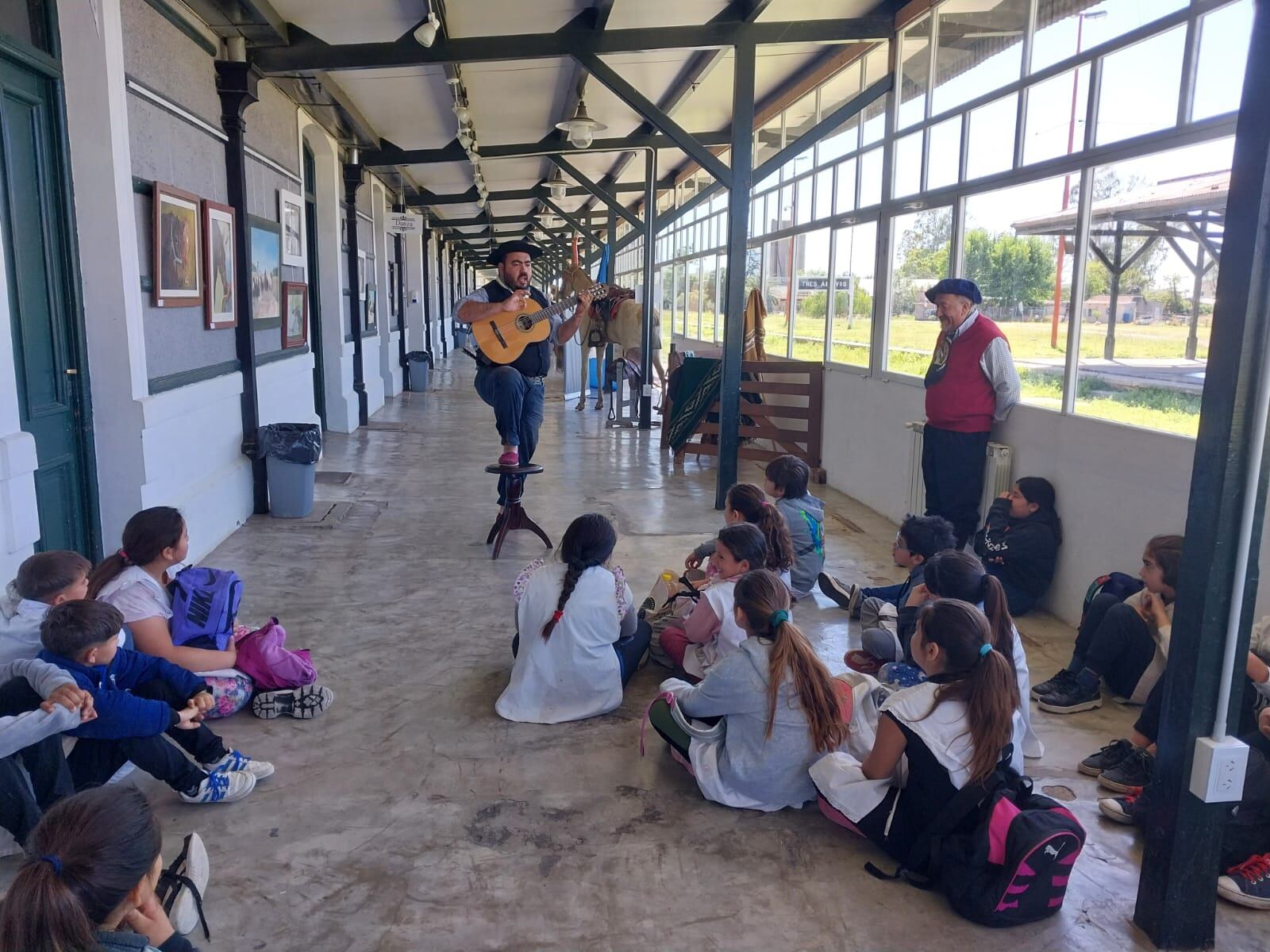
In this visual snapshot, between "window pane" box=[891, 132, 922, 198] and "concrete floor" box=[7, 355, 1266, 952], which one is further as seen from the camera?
"window pane" box=[891, 132, 922, 198]

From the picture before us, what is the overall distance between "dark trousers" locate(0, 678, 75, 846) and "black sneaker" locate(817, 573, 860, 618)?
3313 millimetres

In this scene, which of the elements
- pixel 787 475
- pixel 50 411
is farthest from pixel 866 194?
pixel 50 411

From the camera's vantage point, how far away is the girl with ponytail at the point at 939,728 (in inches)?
94.3

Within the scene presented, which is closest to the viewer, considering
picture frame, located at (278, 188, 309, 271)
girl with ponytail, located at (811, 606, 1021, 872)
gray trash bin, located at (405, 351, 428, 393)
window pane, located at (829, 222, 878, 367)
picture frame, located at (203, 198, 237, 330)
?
girl with ponytail, located at (811, 606, 1021, 872)

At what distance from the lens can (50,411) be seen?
13.6ft

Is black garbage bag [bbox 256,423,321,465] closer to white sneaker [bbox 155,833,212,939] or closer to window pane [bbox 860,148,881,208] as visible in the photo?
white sneaker [bbox 155,833,212,939]

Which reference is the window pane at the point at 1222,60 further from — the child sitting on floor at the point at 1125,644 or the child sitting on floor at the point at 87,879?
the child sitting on floor at the point at 87,879

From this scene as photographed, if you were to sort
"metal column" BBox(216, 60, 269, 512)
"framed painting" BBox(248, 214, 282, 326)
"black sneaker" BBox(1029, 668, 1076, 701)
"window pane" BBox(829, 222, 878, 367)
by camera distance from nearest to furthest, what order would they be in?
1. "black sneaker" BBox(1029, 668, 1076, 701)
2. "metal column" BBox(216, 60, 269, 512)
3. "framed painting" BBox(248, 214, 282, 326)
4. "window pane" BBox(829, 222, 878, 367)

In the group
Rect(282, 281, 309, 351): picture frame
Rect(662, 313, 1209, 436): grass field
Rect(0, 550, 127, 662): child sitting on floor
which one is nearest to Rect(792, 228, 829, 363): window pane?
Rect(662, 313, 1209, 436): grass field

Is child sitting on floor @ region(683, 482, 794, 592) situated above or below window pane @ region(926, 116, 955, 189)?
below

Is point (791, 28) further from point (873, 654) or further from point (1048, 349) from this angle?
point (873, 654)

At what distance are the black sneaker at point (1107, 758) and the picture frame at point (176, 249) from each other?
4709 mm

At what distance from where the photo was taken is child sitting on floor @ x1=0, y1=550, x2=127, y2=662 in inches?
102

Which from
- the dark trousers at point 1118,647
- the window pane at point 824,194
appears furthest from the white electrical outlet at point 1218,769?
the window pane at point 824,194
